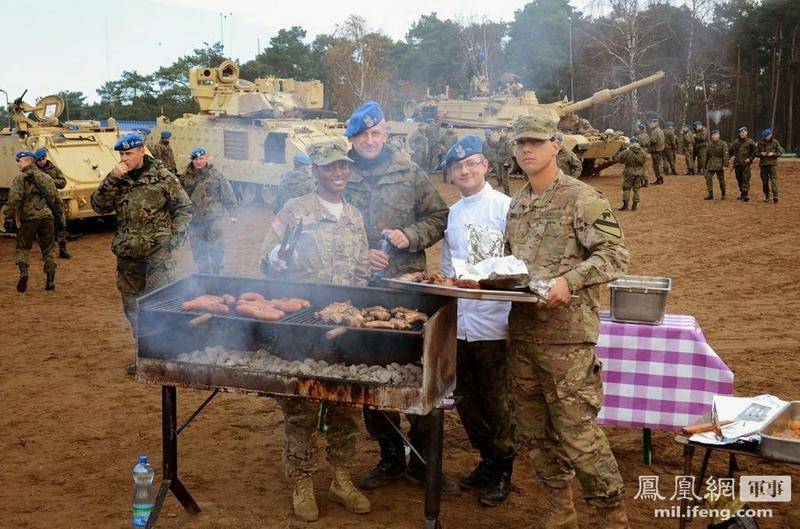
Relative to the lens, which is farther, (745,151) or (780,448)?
(745,151)

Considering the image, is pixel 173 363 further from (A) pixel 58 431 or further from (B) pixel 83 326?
(B) pixel 83 326

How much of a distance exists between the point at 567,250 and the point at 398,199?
145 cm

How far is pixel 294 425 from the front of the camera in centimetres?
446

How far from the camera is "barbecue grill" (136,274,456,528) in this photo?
Result: 3830mm

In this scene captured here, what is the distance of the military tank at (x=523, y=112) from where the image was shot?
25484mm

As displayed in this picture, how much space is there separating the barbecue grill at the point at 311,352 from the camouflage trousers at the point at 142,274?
261cm

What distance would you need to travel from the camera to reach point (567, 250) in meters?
3.87

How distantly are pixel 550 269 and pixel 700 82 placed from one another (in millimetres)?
34525

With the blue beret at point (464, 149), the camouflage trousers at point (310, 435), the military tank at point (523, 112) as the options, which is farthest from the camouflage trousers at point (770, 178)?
the camouflage trousers at point (310, 435)

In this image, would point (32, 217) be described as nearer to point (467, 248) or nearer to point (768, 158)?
point (467, 248)

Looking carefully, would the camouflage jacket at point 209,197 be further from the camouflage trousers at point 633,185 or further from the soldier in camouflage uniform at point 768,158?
the soldier in camouflage uniform at point 768,158

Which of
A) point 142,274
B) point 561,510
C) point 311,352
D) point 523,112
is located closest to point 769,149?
point 523,112

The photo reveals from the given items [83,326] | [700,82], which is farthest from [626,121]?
[83,326]

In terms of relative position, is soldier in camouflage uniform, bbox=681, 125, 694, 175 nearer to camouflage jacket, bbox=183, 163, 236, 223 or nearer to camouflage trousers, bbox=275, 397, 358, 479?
camouflage jacket, bbox=183, 163, 236, 223
